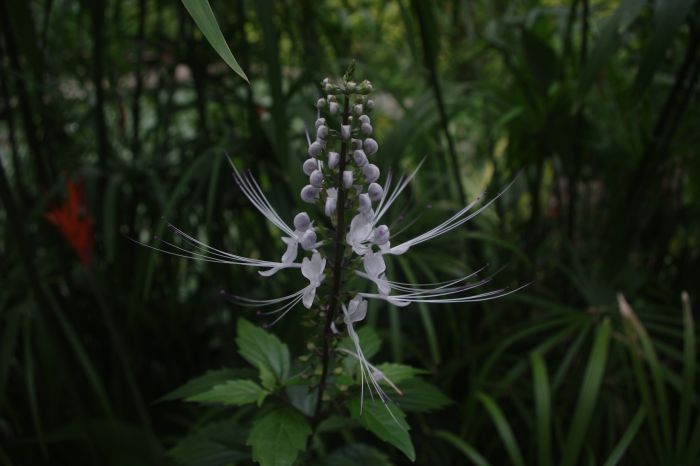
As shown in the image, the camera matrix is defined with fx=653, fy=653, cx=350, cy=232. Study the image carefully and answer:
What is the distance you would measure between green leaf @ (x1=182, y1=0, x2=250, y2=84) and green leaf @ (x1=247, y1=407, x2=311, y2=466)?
0.39 metres

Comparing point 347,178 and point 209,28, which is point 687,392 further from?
point 209,28

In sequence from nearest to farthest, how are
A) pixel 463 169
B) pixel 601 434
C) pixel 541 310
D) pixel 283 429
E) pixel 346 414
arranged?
pixel 283 429 < pixel 346 414 < pixel 601 434 < pixel 541 310 < pixel 463 169

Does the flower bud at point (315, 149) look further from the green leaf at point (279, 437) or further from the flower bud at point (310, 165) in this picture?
the green leaf at point (279, 437)

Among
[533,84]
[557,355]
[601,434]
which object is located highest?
[533,84]

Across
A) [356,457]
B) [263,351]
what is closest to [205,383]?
[263,351]

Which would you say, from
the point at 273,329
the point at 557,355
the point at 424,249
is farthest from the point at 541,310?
the point at 273,329

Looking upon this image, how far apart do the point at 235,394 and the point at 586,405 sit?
637mm

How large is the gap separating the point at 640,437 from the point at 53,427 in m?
1.30

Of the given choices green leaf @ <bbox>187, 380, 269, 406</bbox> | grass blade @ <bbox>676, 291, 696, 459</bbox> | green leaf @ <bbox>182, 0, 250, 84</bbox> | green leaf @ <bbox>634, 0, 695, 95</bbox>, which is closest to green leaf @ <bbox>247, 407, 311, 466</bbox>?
green leaf @ <bbox>187, 380, 269, 406</bbox>

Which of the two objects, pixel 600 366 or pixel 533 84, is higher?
pixel 533 84

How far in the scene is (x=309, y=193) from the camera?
0.72 m

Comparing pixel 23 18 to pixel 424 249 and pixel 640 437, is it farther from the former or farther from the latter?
pixel 640 437

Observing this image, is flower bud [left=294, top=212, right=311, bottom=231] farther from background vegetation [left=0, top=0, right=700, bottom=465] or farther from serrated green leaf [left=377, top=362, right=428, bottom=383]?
background vegetation [left=0, top=0, right=700, bottom=465]

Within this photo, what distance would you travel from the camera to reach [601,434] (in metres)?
1.45
